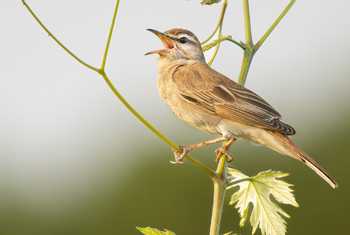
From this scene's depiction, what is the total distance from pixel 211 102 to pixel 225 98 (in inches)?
5.0

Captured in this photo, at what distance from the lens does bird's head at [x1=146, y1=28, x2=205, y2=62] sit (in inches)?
300

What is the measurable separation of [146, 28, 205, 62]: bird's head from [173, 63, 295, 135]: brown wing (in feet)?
0.86

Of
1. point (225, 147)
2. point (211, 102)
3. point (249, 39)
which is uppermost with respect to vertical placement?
point (249, 39)

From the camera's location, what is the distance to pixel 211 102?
7.02m

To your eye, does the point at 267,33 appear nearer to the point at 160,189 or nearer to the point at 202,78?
the point at 202,78

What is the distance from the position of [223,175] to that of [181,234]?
502 inches

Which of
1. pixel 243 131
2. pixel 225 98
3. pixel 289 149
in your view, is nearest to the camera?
pixel 289 149

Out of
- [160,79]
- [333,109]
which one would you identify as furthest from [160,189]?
[160,79]

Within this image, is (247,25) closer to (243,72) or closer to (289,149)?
(243,72)

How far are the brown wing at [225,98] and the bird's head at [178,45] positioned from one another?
263 mm

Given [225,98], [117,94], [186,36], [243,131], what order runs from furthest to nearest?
[186,36]
[225,98]
[243,131]
[117,94]

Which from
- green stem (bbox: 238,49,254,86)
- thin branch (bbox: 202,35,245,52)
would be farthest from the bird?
green stem (bbox: 238,49,254,86)

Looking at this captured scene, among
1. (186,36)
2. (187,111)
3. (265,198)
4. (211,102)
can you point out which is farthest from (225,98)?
(265,198)

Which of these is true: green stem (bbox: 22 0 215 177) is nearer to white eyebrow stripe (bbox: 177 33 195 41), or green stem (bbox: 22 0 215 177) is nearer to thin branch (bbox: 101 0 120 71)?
thin branch (bbox: 101 0 120 71)
